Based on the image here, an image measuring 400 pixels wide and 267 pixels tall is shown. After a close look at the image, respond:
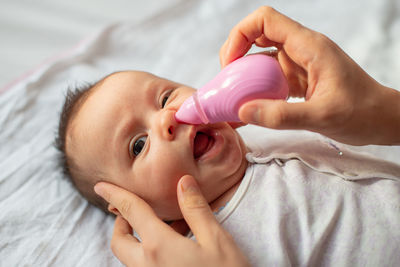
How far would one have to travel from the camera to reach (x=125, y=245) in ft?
3.49

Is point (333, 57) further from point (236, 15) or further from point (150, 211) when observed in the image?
point (236, 15)

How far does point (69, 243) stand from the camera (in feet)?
4.39

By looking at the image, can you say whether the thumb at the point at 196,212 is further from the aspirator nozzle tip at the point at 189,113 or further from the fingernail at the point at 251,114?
the fingernail at the point at 251,114

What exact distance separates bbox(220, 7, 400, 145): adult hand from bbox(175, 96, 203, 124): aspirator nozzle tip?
17 centimetres

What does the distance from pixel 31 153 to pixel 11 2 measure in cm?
112

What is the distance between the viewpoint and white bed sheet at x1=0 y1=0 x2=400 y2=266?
4.49 feet

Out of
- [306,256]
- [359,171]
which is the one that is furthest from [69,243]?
[359,171]

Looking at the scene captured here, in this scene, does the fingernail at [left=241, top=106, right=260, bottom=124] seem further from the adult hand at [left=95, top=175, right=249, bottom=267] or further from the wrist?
the wrist

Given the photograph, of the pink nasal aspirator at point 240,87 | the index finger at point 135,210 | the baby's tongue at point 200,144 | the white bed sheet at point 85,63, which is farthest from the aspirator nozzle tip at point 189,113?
the white bed sheet at point 85,63

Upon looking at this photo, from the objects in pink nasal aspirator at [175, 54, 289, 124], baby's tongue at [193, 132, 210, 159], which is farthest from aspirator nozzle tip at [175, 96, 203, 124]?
baby's tongue at [193, 132, 210, 159]

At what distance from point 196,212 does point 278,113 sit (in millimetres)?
351

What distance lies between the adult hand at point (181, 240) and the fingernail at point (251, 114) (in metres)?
0.28

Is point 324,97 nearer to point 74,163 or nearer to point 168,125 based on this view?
point 168,125

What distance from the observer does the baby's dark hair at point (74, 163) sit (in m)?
1.29
